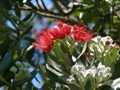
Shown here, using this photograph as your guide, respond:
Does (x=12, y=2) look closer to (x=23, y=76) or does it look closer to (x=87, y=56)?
(x=23, y=76)

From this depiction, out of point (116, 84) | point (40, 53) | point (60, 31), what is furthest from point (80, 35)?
point (40, 53)

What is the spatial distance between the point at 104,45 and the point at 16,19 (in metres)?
0.85

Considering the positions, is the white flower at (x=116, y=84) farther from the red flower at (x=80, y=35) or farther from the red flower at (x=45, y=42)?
the red flower at (x=45, y=42)

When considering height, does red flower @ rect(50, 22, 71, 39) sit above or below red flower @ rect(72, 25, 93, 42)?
above

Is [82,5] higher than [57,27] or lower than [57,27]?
lower

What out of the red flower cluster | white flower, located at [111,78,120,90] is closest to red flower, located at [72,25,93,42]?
the red flower cluster

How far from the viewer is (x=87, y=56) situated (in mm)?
2389

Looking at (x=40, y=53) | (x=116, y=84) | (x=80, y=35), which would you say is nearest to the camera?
(x=116, y=84)

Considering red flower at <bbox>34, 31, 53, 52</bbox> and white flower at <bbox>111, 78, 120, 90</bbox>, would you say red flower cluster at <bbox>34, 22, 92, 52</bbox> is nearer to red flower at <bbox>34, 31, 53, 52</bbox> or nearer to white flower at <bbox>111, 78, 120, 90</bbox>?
red flower at <bbox>34, 31, 53, 52</bbox>

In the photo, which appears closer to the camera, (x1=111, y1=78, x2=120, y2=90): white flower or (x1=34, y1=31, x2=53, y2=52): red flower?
(x1=111, y1=78, x2=120, y2=90): white flower

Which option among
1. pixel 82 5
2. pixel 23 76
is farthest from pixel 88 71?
pixel 82 5

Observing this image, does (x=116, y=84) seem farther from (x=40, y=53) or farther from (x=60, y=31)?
(x=40, y=53)

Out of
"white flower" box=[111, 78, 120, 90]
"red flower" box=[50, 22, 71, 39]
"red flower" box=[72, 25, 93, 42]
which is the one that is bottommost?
"white flower" box=[111, 78, 120, 90]

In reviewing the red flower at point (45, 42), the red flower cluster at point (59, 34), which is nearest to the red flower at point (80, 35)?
the red flower cluster at point (59, 34)
